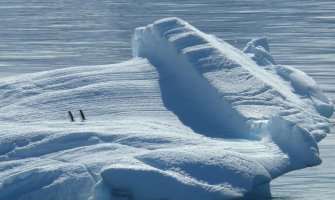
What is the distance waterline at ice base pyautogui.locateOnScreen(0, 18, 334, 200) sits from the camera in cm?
939

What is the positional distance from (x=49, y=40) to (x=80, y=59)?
11.5 ft

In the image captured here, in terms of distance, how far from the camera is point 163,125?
11.1 meters

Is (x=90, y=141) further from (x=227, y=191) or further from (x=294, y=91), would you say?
(x=294, y=91)

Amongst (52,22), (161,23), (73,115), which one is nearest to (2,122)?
(73,115)

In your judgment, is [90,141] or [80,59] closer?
[90,141]

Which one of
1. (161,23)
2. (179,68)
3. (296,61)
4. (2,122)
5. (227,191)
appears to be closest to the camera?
(227,191)

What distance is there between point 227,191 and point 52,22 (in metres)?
17.9

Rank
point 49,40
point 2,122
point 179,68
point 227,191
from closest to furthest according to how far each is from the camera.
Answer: point 227,191 < point 2,122 < point 179,68 < point 49,40

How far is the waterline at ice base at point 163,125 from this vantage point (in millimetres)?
9391

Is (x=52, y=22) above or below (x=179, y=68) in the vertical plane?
below

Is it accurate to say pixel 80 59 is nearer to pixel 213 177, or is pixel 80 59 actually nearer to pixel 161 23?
pixel 161 23

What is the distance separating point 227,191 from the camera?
9.48 meters

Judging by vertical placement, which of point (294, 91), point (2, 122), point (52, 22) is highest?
point (2, 122)

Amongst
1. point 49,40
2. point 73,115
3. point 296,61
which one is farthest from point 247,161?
point 49,40
